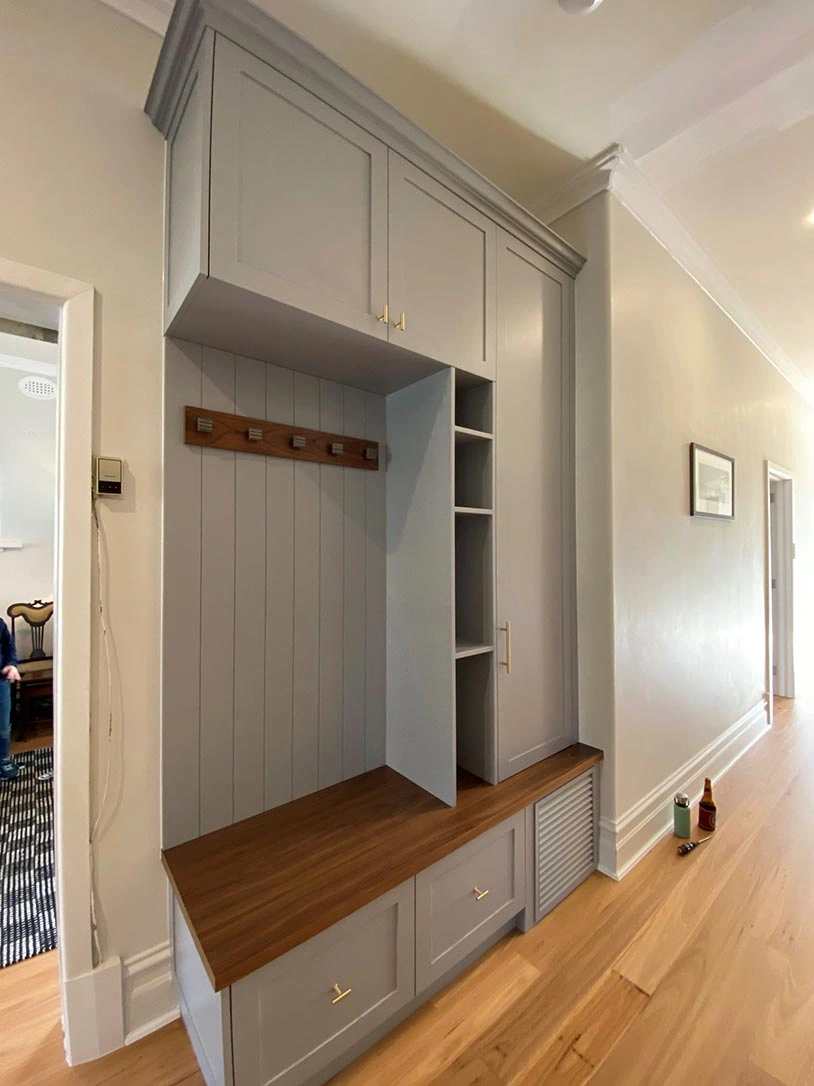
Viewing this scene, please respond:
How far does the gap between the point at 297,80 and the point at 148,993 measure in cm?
251

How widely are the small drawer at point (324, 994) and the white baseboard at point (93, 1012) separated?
49 cm

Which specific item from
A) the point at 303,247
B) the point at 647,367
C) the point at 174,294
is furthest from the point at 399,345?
the point at 647,367

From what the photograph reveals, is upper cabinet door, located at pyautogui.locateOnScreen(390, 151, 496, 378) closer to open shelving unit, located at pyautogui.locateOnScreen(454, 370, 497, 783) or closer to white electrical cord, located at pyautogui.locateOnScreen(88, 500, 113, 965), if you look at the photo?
open shelving unit, located at pyautogui.locateOnScreen(454, 370, 497, 783)

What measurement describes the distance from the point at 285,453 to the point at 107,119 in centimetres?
100

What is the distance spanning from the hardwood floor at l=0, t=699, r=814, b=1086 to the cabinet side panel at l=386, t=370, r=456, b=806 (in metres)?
0.59

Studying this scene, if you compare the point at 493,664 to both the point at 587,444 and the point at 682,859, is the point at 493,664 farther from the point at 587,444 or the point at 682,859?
the point at 682,859

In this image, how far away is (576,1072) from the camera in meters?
1.26

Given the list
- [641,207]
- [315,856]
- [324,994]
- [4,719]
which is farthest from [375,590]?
[4,719]

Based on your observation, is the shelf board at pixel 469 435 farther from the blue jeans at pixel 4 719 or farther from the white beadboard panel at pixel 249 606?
the blue jeans at pixel 4 719

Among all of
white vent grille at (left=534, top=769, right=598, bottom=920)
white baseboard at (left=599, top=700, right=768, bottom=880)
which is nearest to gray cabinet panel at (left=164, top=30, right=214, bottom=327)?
white vent grille at (left=534, top=769, right=598, bottom=920)

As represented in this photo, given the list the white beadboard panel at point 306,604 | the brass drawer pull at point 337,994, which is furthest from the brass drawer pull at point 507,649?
the brass drawer pull at point 337,994

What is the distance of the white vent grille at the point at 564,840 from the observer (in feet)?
5.73

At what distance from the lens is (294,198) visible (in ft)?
4.02

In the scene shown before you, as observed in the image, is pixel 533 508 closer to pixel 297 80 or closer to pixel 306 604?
pixel 306 604
